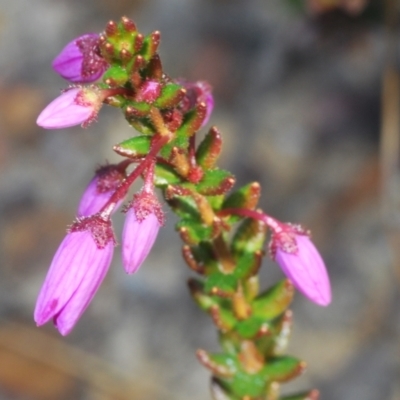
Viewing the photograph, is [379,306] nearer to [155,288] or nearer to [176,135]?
[155,288]

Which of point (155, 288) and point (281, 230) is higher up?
point (155, 288)

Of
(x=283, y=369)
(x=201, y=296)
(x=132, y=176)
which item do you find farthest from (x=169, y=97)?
(x=283, y=369)

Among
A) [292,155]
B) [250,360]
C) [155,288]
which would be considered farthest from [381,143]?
[250,360]

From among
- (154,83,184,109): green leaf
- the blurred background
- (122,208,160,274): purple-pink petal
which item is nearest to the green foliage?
(154,83,184,109): green leaf

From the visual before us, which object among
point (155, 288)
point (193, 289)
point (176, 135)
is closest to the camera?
point (176, 135)

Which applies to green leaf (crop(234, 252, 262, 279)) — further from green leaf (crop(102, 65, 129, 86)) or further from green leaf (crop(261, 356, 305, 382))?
green leaf (crop(102, 65, 129, 86))

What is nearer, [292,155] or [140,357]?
[140,357]

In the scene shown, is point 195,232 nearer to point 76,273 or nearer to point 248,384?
point 76,273
